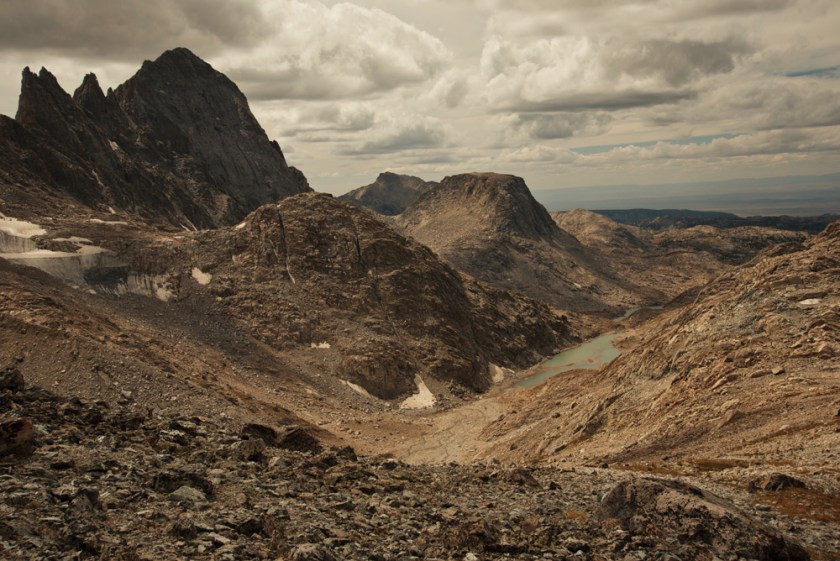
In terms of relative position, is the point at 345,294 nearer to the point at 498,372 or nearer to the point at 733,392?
the point at 498,372

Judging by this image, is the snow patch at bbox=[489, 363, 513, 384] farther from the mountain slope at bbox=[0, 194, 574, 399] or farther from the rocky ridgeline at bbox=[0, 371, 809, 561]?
the rocky ridgeline at bbox=[0, 371, 809, 561]

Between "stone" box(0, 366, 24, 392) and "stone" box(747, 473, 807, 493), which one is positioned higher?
"stone" box(0, 366, 24, 392)

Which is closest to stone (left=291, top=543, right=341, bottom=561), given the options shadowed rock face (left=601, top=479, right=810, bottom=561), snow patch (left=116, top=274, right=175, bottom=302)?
shadowed rock face (left=601, top=479, right=810, bottom=561)

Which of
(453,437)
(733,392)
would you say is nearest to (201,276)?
(453,437)

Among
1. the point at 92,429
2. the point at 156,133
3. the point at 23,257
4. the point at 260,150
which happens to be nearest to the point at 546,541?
the point at 92,429

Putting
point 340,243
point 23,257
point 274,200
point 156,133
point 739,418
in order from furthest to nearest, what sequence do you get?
1. point 274,200
2. point 156,133
3. point 340,243
4. point 23,257
5. point 739,418

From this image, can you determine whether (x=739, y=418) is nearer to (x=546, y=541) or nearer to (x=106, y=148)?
(x=546, y=541)
